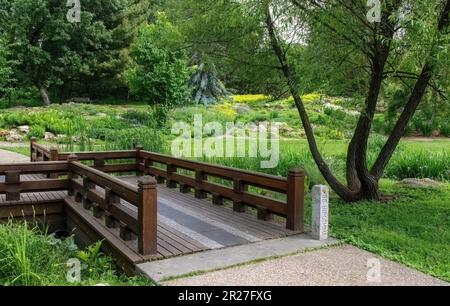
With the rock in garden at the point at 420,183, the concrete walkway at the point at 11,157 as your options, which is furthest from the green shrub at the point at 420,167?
the concrete walkway at the point at 11,157

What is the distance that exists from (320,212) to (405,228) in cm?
152

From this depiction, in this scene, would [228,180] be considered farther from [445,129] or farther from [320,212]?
[445,129]

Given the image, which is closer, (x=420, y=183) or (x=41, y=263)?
(x=41, y=263)

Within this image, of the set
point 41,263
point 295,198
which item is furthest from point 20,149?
point 295,198

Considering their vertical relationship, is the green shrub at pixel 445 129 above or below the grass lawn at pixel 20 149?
above

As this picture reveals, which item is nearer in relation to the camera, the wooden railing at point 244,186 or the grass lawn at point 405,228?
the grass lawn at point 405,228

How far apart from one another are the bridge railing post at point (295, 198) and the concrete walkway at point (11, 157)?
8.51 m

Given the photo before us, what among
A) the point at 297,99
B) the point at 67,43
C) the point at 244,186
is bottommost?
the point at 244,186

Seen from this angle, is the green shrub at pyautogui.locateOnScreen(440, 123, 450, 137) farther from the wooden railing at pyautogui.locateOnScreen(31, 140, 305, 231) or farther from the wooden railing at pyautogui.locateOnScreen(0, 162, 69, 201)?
the wooden railing at pyautogui.locateOnScreen(0, 162, 69, 201)

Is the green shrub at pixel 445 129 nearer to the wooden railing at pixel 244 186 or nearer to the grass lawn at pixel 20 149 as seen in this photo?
the wooden railing at pixel 244 186

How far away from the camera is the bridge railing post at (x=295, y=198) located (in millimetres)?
5418

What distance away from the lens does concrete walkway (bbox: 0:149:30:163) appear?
11.9 meters

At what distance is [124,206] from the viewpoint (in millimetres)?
5480
